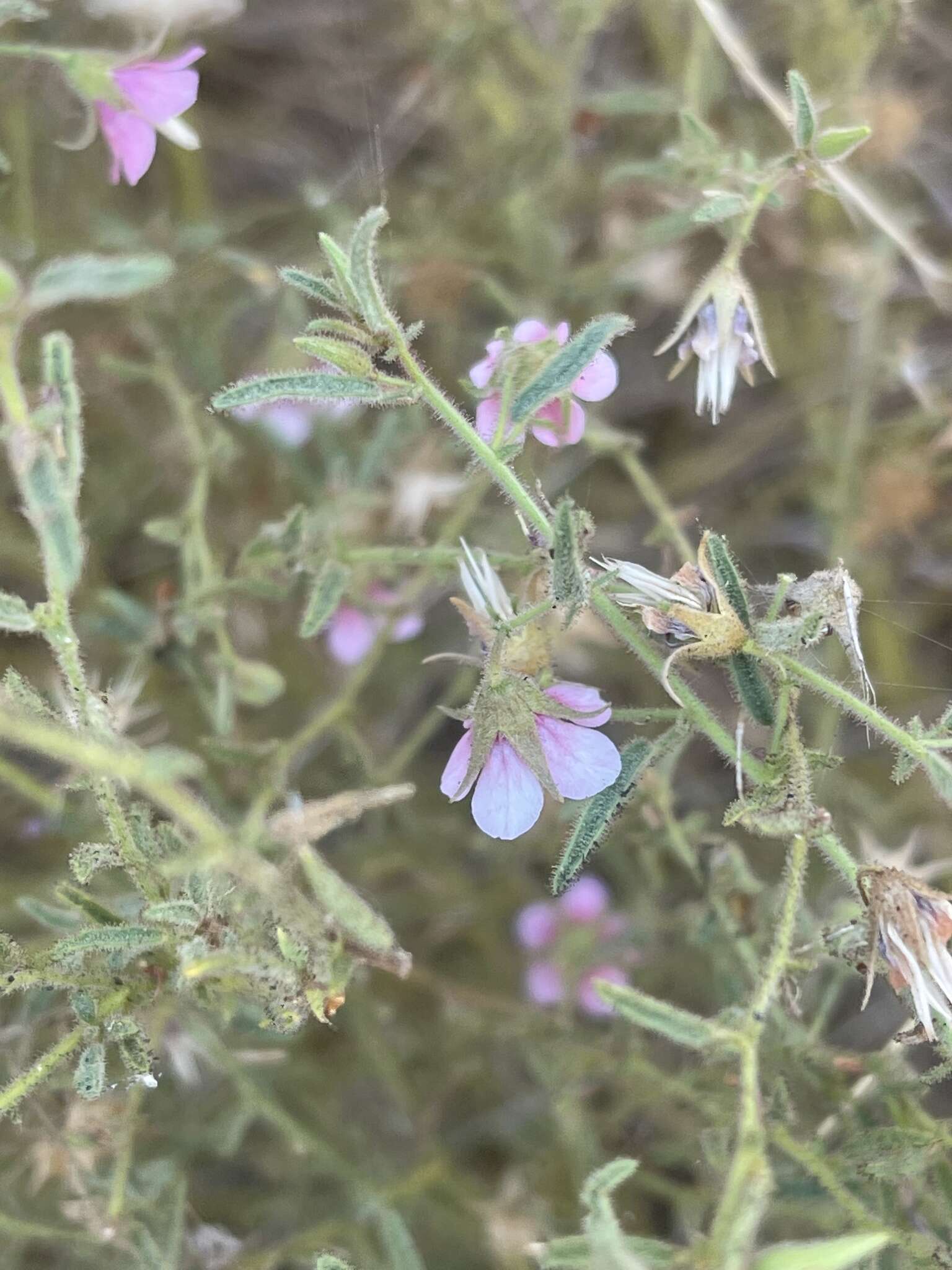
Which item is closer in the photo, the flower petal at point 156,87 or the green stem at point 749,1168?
the green stem at point 749,1168

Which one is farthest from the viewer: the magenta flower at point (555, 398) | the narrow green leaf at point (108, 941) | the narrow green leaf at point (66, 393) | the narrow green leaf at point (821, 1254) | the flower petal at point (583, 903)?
the flower petal at point (583, 903)

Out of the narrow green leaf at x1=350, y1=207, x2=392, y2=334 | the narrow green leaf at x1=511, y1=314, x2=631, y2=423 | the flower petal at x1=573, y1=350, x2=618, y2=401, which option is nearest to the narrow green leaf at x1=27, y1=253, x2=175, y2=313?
the narrow green leaf at x1=350, y1=207, x2=392, y2=334

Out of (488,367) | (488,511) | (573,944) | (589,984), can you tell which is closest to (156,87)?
(488,367)

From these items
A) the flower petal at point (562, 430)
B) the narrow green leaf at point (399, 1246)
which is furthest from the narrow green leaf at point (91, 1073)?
the flower petal at point (562, 430)

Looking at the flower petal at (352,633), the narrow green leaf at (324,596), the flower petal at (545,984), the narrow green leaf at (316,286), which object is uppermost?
the narrow green leaf at (316,286)

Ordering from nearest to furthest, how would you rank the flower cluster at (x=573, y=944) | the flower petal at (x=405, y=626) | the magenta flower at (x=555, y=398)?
the magenta flower at (x=555, y=398)
the flower petal at (x=405, y=626)
the flower cluster at (x=573, y=944)

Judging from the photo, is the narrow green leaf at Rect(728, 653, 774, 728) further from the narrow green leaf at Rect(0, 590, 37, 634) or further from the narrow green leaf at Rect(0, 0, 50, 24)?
the narrow green leaf at Rect(0, 0, 50, 24)

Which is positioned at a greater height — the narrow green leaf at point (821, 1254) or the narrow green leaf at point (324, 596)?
the narrow green leaf at point (821, 1254)

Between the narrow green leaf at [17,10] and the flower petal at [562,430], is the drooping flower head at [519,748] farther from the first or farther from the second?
the narrow green leaf at [17,10]
